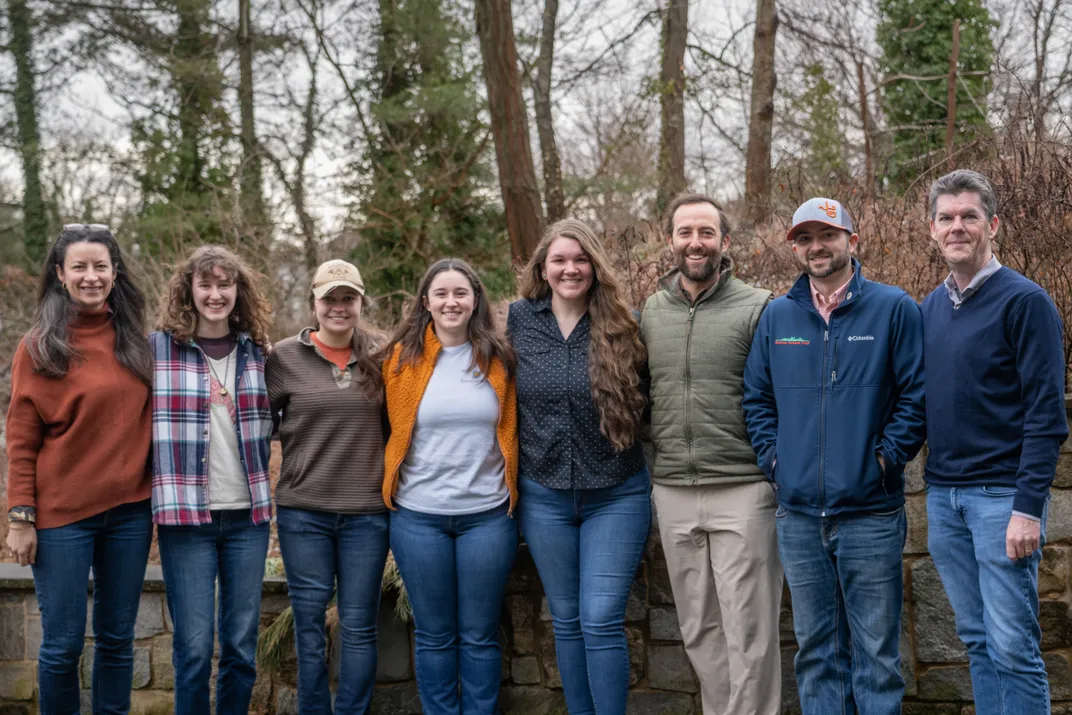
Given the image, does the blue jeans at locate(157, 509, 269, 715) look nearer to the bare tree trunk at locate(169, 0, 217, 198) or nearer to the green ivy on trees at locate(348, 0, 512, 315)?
the green ivy on trees at locate(348, 0, 512, 315)

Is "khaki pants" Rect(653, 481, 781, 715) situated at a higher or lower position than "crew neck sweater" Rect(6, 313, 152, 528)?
lower

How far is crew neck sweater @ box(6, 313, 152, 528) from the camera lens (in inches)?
133

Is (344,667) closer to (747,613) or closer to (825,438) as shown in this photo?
(747,613)

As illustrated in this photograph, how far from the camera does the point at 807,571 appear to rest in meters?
3.22

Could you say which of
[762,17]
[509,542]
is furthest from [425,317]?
[762,17]

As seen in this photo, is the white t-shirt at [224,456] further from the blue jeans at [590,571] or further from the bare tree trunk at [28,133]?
the bare tree trunk at [28,133]

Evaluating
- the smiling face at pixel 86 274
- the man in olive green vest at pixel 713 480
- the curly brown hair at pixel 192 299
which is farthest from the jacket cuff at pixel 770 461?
the smiling face at pixel 86 274

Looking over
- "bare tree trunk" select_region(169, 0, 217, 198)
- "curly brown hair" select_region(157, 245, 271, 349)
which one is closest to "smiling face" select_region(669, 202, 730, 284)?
"curly brown hair" select_region(157, 245, 271, 349)

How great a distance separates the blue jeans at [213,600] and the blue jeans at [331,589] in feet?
0.48

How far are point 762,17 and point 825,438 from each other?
24.3 ft

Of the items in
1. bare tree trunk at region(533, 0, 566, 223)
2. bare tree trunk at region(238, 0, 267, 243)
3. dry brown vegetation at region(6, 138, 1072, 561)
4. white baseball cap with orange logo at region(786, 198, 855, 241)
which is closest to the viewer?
white baseball cap with orange logo at region(786, 198, 855, 241)

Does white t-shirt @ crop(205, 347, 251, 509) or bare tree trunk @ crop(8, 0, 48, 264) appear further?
bare tree trunk @ crop(8, 0, 48, 264)

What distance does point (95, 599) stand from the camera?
3.51 meters

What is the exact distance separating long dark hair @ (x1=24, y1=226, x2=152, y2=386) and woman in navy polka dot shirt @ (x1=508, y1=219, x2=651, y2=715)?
1.40 m
